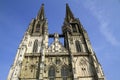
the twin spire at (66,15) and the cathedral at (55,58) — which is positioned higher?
the twin spire at (66,15)

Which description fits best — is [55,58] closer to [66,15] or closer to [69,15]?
[69,15]

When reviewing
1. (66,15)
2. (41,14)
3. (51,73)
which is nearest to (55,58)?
(51,73)

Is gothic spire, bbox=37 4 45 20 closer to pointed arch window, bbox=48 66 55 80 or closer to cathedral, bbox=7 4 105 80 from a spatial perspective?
cathedral, bbox=7 4 105 80

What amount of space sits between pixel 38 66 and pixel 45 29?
8.41m

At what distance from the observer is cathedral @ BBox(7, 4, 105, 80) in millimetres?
19898

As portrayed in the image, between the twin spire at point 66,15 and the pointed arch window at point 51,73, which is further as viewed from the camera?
the twin spire at point 66,15

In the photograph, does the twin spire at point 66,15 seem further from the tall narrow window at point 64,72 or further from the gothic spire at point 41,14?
the tall narrow window at point 64,72

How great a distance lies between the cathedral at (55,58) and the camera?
19.9 m

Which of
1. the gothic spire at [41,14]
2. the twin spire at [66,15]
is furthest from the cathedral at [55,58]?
the twin spire at [66,15]

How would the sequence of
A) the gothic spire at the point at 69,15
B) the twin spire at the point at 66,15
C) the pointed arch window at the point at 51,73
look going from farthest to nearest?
the gothic spire at the point at 69,15 → the twin spire at the point at 66,15 → the pointed arch window at the point at 51,73

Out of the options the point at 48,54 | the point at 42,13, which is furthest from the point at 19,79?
the point at 42,13

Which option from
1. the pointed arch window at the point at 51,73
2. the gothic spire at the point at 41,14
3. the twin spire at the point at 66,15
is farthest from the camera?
the twin spire at the point at 66,15

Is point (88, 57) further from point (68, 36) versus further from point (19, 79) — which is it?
point (19, 79)

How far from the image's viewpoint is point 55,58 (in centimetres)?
2247
